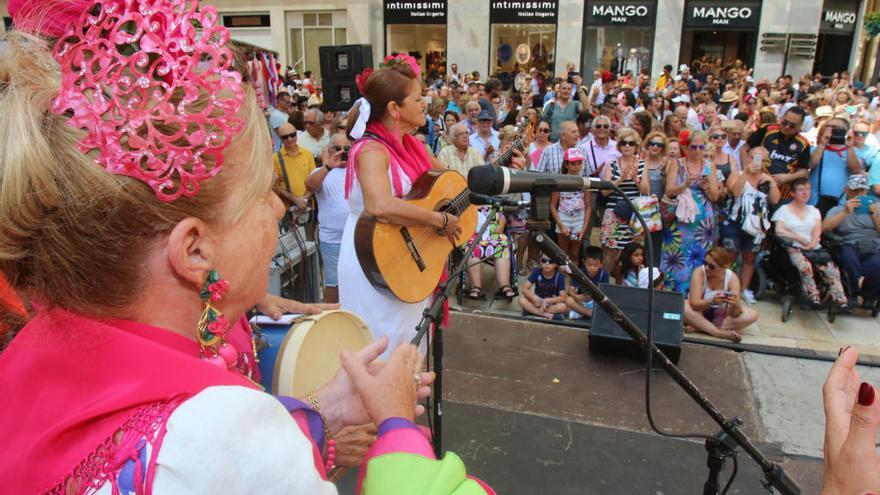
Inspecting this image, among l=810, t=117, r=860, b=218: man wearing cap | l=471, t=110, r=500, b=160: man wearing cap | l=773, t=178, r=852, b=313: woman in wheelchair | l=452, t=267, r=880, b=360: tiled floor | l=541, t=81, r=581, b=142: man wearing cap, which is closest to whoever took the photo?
l=452, t=267, r=880, b=360: tiled floor

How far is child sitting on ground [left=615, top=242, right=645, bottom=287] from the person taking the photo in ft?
19.0

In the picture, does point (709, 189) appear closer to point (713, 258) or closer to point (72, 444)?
point (713, 258)

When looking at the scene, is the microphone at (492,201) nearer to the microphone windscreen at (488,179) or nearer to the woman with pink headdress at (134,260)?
the microphone windscreen at (488,179)

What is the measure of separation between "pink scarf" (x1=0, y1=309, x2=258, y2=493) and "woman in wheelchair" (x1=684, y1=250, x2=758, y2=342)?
17.3ft

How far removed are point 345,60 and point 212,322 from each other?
6545mm

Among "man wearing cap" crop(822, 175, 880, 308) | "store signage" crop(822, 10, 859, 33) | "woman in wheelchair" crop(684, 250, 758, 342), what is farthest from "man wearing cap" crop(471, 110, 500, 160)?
"store signage" crop(822, 10, 859, 33)

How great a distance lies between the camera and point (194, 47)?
2.93 feet

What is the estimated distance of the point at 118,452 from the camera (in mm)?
779

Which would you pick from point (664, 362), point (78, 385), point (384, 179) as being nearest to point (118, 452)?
point (78, 385)

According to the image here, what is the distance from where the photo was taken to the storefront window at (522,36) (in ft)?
70.9

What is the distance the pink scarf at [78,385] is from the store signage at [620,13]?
75.0 ft

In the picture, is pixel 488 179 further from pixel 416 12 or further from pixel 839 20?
pixel 839 20

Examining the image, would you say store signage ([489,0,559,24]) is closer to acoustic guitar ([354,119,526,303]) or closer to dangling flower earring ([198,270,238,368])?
acoustic guitar ([354,119,526,303])

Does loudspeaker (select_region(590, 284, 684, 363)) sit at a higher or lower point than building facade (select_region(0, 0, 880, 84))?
lower
